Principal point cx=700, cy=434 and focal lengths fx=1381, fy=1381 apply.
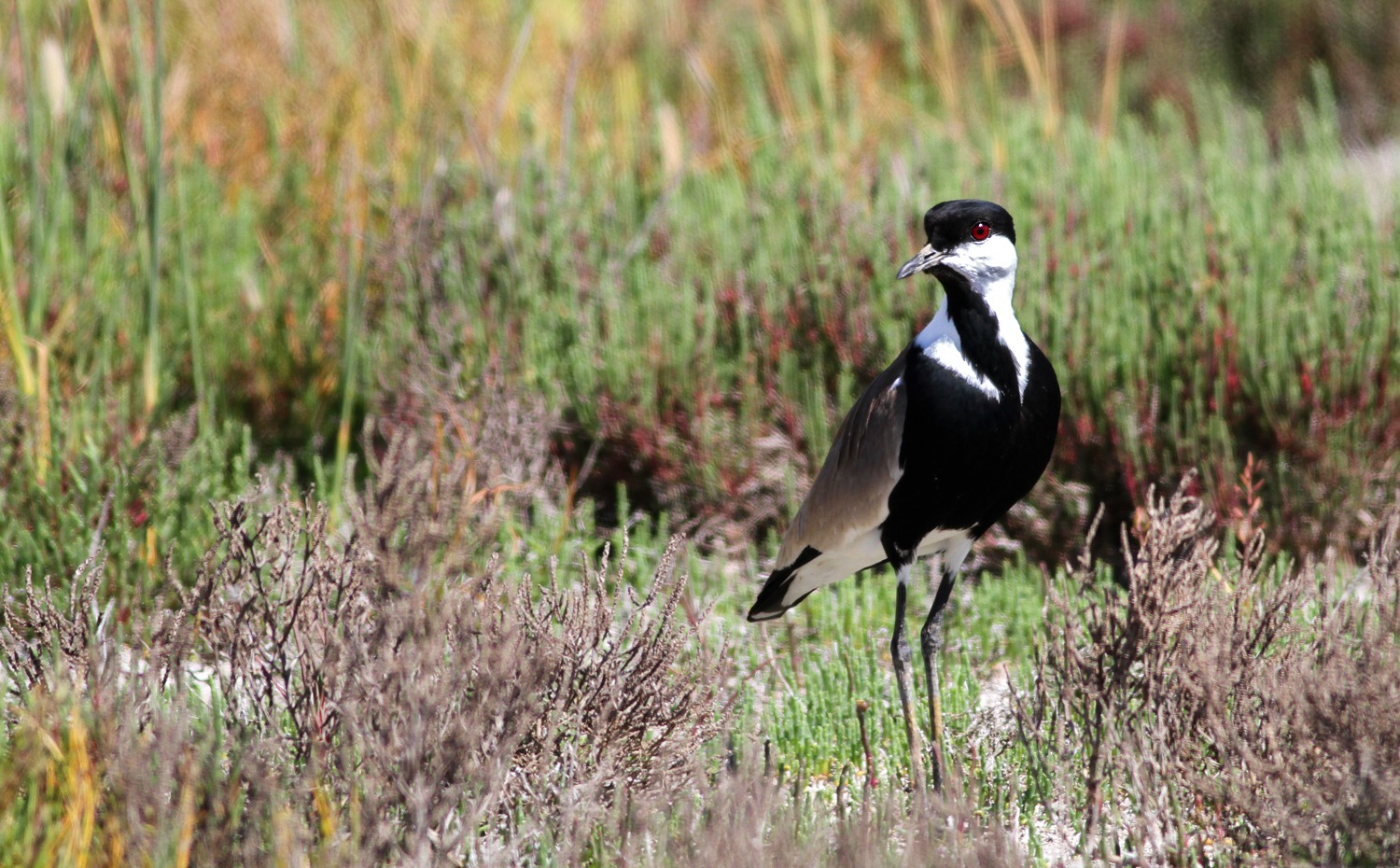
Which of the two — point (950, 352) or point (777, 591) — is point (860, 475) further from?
point (777, 591)

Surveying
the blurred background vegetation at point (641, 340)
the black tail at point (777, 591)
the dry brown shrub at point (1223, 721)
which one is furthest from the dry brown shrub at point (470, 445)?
the dry brown shrub at point (1223, 721)

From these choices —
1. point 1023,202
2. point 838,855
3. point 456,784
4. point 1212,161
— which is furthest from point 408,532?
point 1212,161

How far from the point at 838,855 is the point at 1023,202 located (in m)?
3.53

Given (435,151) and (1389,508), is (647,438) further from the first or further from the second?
(1389,508)

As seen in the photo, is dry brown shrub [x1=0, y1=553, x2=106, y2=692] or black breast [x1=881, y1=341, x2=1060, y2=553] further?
black breast [x1=881, y1=341, x2=1060, y2=553]

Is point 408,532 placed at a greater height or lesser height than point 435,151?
lesser

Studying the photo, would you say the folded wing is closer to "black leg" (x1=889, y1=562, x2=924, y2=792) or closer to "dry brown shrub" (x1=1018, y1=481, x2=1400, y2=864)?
"black leg" (x1=889, y1=562, x2=924, y2=792)

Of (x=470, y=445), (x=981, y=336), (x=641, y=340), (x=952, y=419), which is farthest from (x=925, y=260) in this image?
(x=641, y=340)

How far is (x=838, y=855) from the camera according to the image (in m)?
2.53

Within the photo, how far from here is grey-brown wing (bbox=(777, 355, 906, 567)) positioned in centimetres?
339

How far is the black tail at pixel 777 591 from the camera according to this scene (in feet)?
12.3

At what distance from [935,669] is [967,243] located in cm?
107

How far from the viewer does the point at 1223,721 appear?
2.79 m

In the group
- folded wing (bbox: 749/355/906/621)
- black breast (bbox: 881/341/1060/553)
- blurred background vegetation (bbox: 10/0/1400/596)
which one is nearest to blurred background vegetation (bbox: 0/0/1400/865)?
blurred background vegetation (bbox: 10/0/1400/596)
